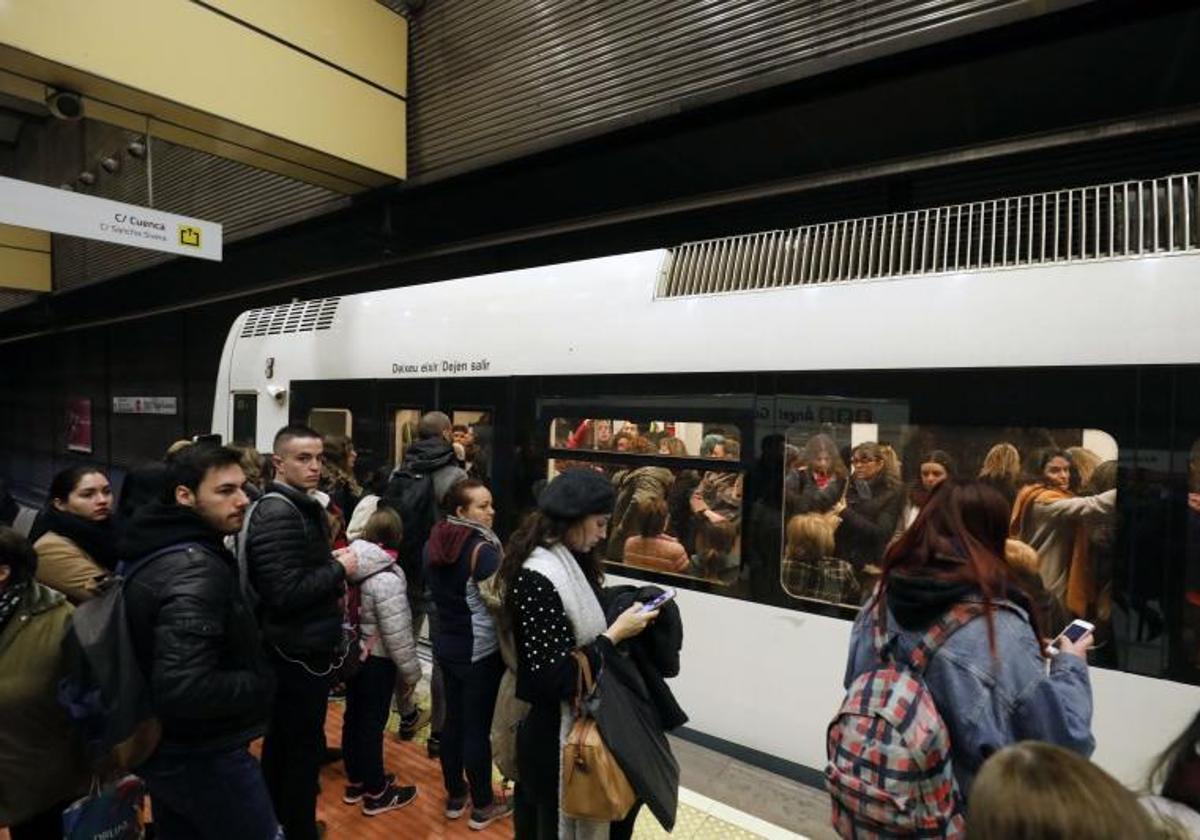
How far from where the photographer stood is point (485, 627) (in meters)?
2.32

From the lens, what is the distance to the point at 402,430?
4.19 m

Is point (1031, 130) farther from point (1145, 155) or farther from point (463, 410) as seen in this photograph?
point (463, 410)

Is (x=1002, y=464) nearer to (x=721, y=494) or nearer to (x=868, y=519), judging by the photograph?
(x=868, y=519)

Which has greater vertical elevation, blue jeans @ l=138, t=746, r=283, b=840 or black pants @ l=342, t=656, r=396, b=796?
blue jeans @ l=138, t=746, r=283, b=840

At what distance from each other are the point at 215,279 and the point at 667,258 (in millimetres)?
8494

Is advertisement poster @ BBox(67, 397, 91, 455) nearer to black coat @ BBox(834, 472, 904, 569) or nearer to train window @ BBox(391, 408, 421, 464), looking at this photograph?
train window @ BBox(391, 408, 421, 464)

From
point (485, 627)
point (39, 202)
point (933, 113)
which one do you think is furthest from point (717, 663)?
point (39, 202)

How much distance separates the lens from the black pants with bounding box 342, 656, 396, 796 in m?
2.54

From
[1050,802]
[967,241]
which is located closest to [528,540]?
[1050,802]

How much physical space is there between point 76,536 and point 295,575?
90 centimetres

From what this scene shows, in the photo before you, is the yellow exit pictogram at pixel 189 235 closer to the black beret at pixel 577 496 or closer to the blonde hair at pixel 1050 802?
the black beret at pixel 577 496

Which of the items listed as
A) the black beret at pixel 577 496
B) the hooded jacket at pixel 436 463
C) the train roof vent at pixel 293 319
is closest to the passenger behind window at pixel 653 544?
the hooded jacket at pixel 436 463

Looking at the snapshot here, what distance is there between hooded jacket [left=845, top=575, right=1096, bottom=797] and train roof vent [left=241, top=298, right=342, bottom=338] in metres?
4.40

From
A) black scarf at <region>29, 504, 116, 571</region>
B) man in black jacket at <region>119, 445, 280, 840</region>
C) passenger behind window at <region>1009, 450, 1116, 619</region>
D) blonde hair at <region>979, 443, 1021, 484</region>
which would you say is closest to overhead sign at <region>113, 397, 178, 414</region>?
black scarf at <region>29, 504, 116, 571</region>
